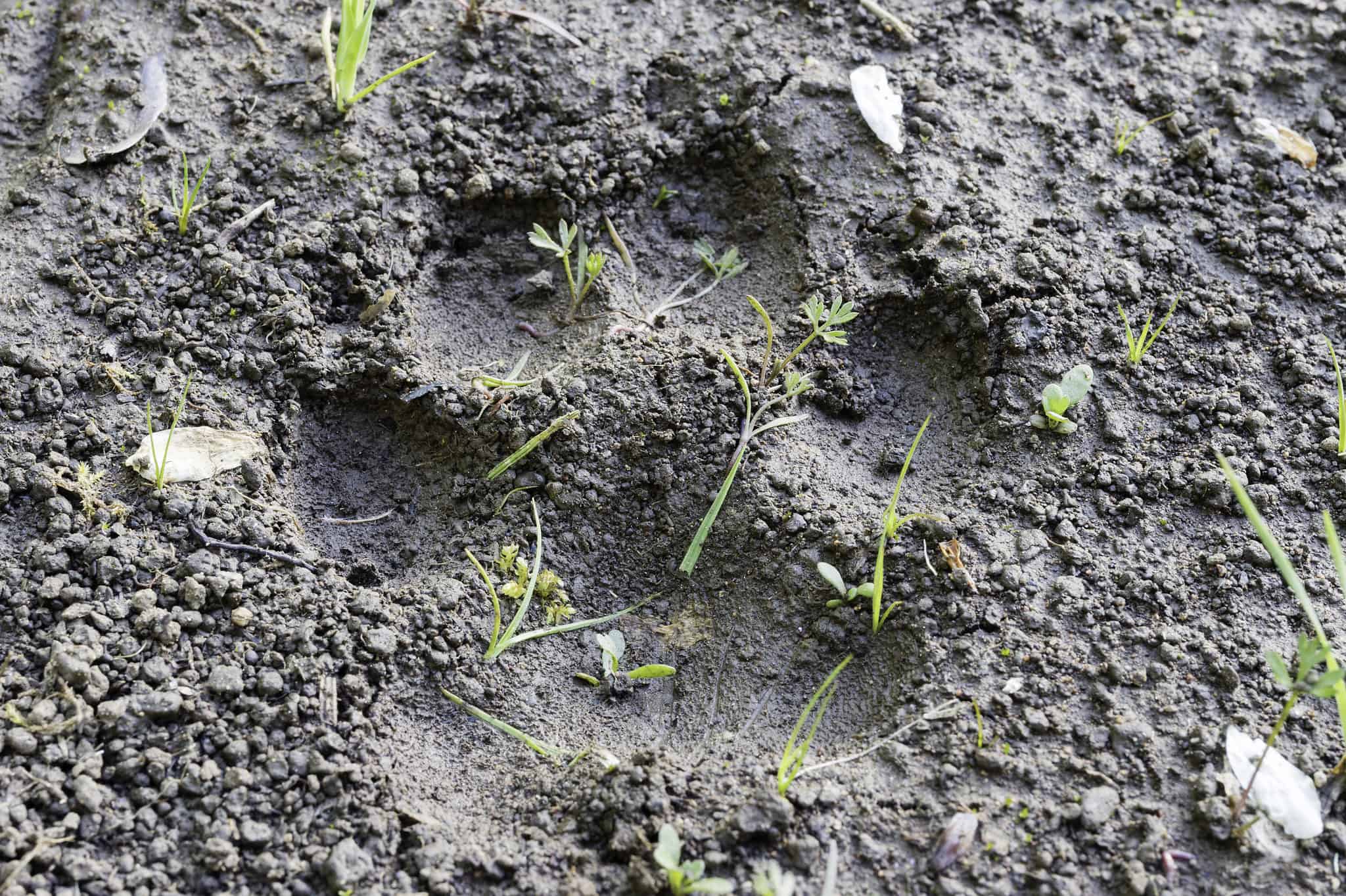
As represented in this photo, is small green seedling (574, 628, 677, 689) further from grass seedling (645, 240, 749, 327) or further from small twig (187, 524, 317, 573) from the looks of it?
grass seedling (645, 240, 749, 327)

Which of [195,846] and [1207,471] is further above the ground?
[1207,471]

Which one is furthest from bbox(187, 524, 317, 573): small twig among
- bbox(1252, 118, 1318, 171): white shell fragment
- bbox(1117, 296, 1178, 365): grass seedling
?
bbox(1252, 118, 1318, 171): white shell fragment

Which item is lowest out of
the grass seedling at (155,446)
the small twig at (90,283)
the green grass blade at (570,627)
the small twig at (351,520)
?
the green grass blade at (570,627)

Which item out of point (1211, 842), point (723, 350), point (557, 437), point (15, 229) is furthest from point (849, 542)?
point (15, 229)

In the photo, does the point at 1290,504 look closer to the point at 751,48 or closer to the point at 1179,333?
the point at 1179,333

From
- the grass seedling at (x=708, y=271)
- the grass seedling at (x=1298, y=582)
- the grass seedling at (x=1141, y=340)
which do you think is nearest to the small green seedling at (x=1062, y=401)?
the grass seedling at (x=1141, y=340)

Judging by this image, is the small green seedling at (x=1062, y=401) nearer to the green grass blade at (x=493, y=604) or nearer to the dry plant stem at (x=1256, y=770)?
the dry plant stem at (x=1256, y=770)

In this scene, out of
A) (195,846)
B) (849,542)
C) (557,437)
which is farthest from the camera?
(557,437)
